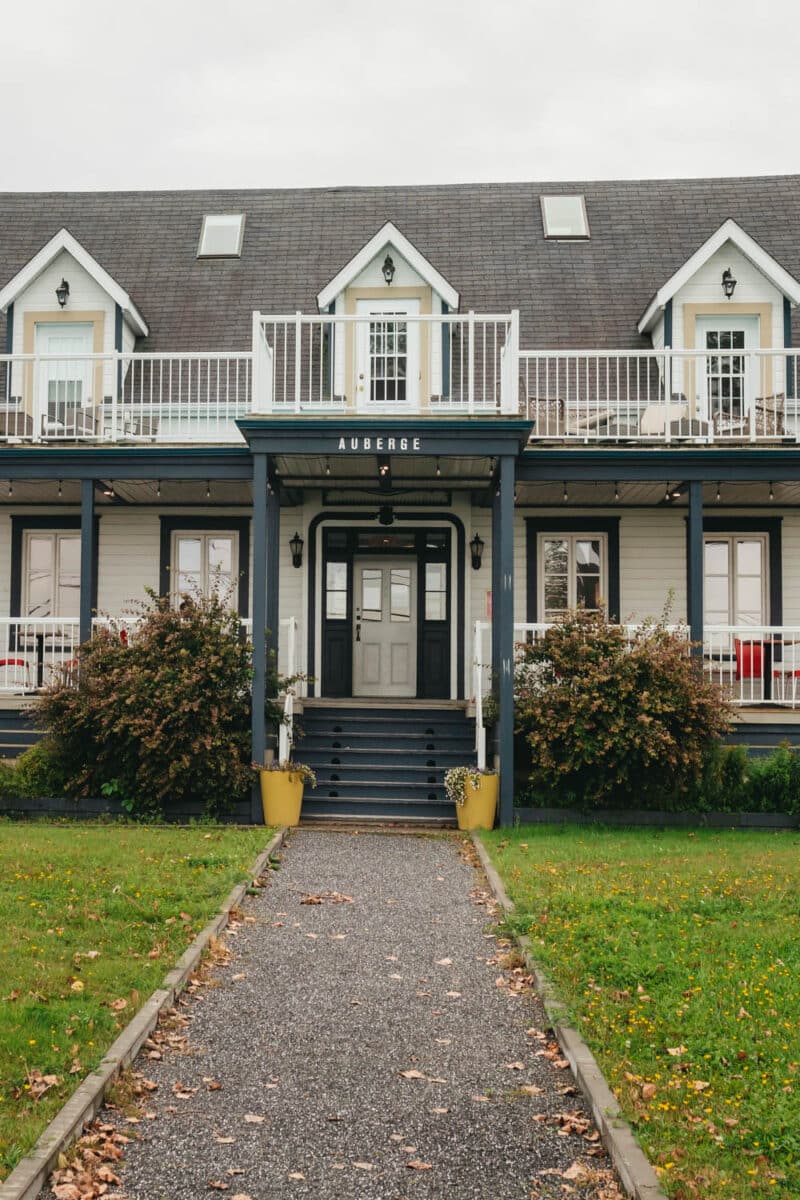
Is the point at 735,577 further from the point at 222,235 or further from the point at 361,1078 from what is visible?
the point at 361,1078

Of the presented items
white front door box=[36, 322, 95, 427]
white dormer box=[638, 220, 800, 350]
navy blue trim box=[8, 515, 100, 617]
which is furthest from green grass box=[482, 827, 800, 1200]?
white front door box=[36, 322, 95, 427]

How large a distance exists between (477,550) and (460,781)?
4.97 metres

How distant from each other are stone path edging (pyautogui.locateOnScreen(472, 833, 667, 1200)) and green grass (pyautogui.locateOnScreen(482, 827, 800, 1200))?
6 cm

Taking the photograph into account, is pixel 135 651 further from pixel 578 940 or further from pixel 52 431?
pixel 578 940

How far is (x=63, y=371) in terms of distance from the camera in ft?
55.1

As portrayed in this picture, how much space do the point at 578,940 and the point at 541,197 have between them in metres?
16.3

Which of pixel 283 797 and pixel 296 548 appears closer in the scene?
pixel 283 797

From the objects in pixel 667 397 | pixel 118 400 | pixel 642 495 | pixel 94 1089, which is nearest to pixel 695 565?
pixel 667 397

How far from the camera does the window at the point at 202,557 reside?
1709 centimetres

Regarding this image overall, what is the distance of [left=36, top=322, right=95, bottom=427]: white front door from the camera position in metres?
16.4

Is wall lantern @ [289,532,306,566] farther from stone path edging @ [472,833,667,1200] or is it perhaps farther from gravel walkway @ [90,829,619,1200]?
stone path edging @ [472,833,667,1200]

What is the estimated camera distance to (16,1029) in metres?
5.32

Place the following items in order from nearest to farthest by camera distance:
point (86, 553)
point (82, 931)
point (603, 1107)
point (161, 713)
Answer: point (603, 1107), point (82, 931), point (161, 713), point (86, 553)

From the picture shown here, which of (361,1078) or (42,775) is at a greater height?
(42,775)
